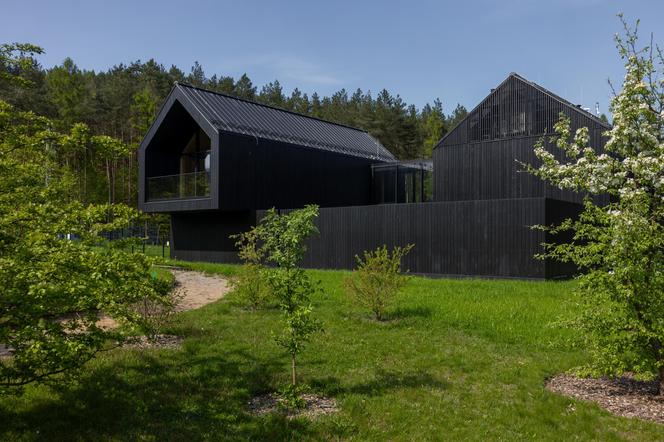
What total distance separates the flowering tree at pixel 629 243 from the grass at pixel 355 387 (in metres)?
0.76

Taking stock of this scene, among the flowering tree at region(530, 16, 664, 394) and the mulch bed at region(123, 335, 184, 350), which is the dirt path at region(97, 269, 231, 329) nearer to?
the mulch bed at region(123, 335, 184, 350)

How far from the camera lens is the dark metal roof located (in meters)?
21.7

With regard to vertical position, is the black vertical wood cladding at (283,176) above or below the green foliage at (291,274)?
above

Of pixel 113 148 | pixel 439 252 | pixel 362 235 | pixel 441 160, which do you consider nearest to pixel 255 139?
pixel 362 235

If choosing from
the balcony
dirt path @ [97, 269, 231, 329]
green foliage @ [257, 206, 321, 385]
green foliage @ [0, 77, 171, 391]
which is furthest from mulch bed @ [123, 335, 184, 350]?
the balcony

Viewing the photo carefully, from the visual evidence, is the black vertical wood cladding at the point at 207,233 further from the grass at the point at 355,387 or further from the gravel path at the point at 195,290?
the grass at the point at 355,387

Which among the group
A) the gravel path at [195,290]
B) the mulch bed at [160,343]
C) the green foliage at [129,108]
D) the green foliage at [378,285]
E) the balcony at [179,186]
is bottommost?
the mulch bed at [160,343]

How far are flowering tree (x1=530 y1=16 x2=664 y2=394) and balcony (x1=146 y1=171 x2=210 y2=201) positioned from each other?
56.6 feet

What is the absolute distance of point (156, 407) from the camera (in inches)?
209

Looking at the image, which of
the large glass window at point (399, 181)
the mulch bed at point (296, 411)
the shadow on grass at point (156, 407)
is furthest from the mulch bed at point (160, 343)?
the large glass window at point (399, 181)

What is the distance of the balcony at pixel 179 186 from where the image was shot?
70.6 ft

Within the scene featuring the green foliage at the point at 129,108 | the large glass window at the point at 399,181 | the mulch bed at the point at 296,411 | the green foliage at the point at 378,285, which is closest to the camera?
the mulch bed at the point at 296,411

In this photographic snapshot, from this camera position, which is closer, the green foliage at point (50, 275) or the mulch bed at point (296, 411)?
the green foliage at point (50, 275)

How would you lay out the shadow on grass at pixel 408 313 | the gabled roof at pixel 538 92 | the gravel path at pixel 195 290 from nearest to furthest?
the shadow on grass at pixel 408 313 < the gravel path at pixel 195 290 < the gabled roof at pixel 538 92
